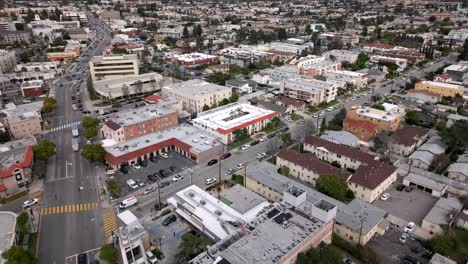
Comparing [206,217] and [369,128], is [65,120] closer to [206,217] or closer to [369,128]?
[206,217]

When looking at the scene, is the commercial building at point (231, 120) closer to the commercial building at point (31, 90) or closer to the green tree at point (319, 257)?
the green tree at point (319, 257)

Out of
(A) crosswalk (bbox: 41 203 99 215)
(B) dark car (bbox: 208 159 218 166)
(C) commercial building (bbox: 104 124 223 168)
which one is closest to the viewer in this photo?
(A) crosswalk (bbox: 41 203 99 215)

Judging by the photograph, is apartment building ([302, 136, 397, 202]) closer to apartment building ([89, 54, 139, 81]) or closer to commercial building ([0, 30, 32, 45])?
apartment building ([89, 54, 139, 81])

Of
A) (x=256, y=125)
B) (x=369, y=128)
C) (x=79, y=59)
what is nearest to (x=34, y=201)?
(x=256, y=125)

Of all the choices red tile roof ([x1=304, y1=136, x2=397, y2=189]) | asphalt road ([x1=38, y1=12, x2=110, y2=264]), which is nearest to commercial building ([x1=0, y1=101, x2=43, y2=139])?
asphalt road ([x1=38, y1=12, x2=110, y2=264])

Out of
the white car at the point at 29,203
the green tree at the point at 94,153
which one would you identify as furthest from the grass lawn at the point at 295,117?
the white car at the point at 29,203

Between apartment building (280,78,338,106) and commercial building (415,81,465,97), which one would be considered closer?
apartment building (280,78,338,106)

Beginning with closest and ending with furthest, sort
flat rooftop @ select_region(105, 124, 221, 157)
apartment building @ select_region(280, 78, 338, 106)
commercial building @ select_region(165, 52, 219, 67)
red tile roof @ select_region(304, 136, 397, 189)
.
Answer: red tile roof @ select_region(304, 136, 397, 189), flat rooftop @ select_region(105, 124, 221, 157), apartment building @ select_region(280, 78, 338, 106), commercial building @ select_region(165, 52, 219, 67)
